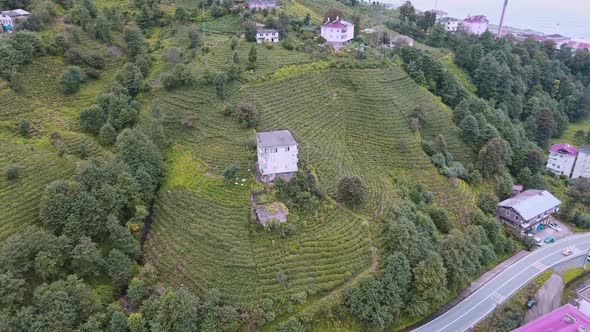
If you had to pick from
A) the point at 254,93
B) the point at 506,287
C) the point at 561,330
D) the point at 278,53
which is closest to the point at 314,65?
the point at 278,53

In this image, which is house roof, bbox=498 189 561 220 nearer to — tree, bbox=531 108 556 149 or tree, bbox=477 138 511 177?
tree, bbox=477 138 511 177

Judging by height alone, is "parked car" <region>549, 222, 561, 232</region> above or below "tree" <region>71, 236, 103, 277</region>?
below

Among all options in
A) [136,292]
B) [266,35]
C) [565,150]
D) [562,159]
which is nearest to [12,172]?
[136,292]

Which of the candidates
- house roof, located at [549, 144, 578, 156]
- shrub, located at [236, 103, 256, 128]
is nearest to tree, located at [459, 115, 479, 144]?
house roof, located at [549, 144, 578, 156]

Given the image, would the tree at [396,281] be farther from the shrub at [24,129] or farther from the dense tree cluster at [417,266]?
the shrub at [24,129]

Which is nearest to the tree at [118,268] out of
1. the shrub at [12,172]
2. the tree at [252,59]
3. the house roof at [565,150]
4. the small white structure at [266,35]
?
the shrub at [12,172]

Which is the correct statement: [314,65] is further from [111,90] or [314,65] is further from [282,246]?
[282,246]
